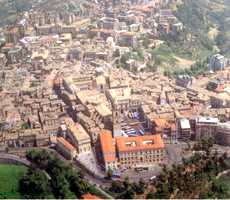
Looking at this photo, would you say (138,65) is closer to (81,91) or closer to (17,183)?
(81,91)

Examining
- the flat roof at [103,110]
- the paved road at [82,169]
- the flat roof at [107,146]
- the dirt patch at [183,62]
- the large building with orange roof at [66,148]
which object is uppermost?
the flat roof at [103,110]

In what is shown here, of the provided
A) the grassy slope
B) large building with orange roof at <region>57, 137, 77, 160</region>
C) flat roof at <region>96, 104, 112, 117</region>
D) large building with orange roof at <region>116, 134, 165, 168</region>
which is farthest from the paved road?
flat roof at <region>96, 104, 112, 117</region>

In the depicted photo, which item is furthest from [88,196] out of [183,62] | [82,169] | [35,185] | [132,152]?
[183,62]

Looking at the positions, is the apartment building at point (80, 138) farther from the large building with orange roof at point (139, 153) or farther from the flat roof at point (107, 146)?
the large building with orange roof at point (139, 153)

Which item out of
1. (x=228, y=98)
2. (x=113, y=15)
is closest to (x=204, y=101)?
(x=228, y=98)

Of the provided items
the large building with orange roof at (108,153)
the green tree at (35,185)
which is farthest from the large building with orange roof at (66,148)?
the green tree at (35,185)

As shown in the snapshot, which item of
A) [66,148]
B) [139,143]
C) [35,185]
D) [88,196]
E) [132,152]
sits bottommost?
[88,196]

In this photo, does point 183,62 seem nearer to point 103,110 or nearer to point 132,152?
point 103,110

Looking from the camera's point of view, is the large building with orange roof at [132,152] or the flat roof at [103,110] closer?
the large building with orange roof at [132,152]
